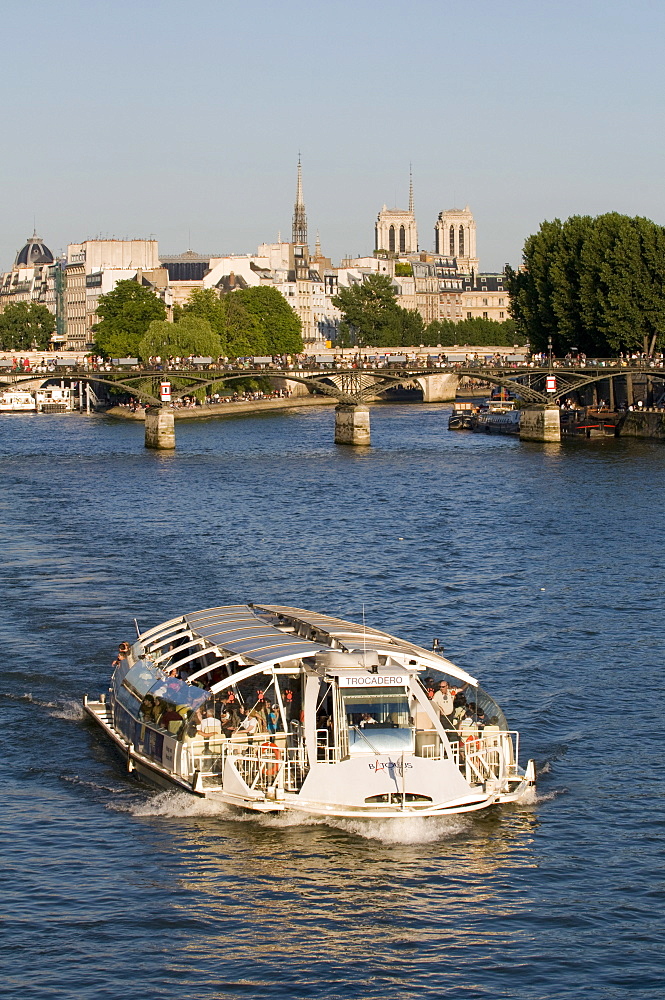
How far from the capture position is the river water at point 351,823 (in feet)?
67.6

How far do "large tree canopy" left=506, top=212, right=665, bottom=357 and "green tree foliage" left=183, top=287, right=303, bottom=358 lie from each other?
44.2m

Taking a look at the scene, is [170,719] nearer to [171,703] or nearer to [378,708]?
[171,703]

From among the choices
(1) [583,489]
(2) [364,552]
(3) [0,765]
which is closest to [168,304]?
(1) [583,489]

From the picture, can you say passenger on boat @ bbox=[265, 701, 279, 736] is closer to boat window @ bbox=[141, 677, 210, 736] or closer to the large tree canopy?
boat window @ bbox=[141, 677, 210, 736]

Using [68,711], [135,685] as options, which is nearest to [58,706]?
[68,711]

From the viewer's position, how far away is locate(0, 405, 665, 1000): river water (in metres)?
20.6

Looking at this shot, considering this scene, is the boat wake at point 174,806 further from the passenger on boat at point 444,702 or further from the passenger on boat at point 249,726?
the passenger on boat at point 444,702

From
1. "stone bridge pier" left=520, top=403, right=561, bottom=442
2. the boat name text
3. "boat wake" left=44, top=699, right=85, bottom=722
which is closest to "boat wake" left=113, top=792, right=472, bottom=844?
the boat name text

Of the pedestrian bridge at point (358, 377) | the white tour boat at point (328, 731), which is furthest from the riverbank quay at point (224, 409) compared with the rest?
the white tour boat at point (328, 731)

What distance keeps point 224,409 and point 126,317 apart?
2200cm

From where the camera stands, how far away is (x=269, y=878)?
74.8ft

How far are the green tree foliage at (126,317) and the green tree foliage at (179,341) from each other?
30.3 feet

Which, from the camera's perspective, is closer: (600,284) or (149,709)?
(149,709)

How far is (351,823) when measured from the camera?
79.4 ft
